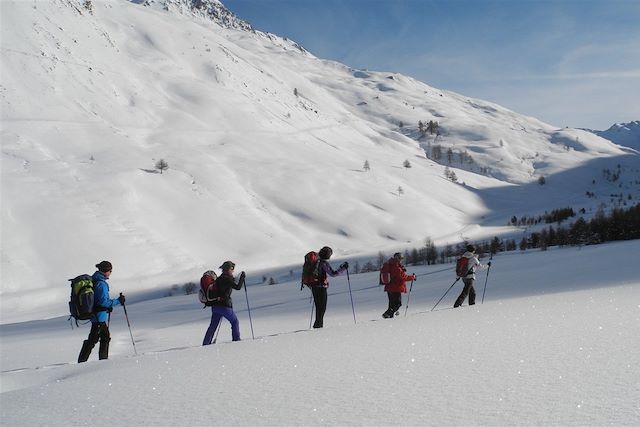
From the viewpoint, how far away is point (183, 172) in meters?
68.2

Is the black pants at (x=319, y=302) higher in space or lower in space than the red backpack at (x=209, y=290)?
lower

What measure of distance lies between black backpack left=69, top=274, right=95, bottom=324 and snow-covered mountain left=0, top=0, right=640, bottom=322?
1222 inches

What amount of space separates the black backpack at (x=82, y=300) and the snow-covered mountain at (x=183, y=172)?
31045 millimetres

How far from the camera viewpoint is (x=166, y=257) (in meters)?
48.9

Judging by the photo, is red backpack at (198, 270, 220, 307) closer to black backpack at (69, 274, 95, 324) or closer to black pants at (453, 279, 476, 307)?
black backpack at (69, 274, 95, 324)

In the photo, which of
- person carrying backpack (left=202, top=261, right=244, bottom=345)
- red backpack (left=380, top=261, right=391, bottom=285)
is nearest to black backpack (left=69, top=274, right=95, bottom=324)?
person carrying backpack (left=202, top=261, right=244, bottom=345)

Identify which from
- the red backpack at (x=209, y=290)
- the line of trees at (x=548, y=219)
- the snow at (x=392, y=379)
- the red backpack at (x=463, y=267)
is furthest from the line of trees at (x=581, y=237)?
the snow at (x=392, y=379)

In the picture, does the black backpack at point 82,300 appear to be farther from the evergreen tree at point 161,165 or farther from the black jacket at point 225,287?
the evergreen tree at point 161,165

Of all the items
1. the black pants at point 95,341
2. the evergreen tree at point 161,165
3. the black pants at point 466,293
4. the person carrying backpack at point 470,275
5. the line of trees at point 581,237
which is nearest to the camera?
the black pants at point 95,341

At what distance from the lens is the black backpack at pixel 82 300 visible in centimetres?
945

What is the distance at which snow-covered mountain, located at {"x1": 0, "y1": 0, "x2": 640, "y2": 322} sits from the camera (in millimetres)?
47156

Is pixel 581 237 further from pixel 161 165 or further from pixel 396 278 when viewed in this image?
pixel 161 165

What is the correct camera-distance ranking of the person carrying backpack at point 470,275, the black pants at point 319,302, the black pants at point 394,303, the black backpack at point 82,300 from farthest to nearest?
the person carrying backpack at point 470,275
the black pants at point 394,303
the black pants at point 319,302
the black backpack at point 82,300

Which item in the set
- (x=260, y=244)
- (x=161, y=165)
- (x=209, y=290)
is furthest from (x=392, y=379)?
(x=161, y=165)
